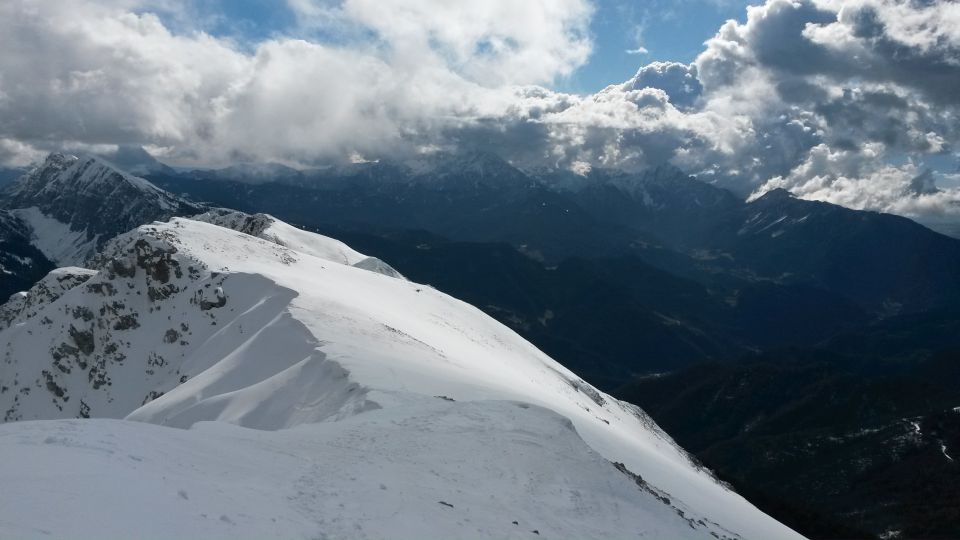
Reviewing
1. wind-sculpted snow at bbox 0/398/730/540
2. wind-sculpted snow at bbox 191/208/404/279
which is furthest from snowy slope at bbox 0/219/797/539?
wind-sculpted snow at bbox 191/208/404/279

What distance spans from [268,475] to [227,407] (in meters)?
23.3

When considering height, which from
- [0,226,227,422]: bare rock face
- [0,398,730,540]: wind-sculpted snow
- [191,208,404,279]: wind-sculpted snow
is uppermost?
[191,208,404,279]: wind-sculpted snow

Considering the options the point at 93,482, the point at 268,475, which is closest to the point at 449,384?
the point at 268,475

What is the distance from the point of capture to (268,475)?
64.6ft

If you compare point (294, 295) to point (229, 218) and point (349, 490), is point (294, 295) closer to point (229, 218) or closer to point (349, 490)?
point (349, 490)

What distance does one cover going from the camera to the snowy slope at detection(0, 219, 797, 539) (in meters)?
21.4

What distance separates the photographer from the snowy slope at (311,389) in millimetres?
21375

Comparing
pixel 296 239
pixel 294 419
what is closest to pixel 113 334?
pixel 294 419

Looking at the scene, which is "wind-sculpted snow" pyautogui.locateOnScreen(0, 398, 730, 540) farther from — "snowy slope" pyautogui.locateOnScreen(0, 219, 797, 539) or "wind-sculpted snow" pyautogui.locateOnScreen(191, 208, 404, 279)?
"wind-sculpted snow" pyautogui.locateOnScreen(191, 208, 404, 279)

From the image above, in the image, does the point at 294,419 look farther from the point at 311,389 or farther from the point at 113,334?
the point at 113,334

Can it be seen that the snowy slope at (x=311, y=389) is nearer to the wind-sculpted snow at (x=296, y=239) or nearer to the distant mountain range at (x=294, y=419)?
the distant mountain range at (x=294, y=419)

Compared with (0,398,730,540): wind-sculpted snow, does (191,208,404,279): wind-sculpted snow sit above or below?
above

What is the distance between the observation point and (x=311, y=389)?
38625 millimetres

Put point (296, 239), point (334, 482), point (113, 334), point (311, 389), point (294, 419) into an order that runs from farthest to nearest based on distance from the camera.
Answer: point (296, 239) → point (113, 334) → point (311, 389) → point (294, 419) → point (334, 482)
